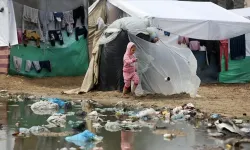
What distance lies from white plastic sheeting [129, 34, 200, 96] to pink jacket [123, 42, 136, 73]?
0.41 m

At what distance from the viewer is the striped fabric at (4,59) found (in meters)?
17.2

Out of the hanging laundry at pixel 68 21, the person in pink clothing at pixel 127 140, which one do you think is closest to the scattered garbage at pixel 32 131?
the person in pink clothing at pixel 127 140

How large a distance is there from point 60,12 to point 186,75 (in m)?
6.55

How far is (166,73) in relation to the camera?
13578 millimetres

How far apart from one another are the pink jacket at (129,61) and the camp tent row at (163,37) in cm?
43

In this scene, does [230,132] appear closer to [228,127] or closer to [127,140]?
[228,127]

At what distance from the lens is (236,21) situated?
1903 cm

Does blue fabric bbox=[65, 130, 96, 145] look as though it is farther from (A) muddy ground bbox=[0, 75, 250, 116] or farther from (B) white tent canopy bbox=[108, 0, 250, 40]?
(B) white tent canopy bbox=[108, 0, 250, 40]

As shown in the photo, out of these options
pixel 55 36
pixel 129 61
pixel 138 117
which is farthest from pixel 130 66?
pixel 55 36

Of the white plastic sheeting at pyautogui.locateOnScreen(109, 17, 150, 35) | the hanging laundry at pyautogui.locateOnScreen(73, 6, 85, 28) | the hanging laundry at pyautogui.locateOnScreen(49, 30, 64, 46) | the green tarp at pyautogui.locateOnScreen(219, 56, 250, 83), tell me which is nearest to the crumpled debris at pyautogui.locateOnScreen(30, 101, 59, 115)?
the white plastic sheeting at pyautogui.locateOnScreen(109, 17, 150, 35)

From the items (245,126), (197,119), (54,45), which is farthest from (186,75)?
(54,45)

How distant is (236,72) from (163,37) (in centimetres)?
322

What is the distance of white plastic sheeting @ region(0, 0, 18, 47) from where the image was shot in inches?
673

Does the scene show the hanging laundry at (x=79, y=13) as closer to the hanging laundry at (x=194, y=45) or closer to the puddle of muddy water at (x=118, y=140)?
the hanging laundry at (x=194, y=45)
